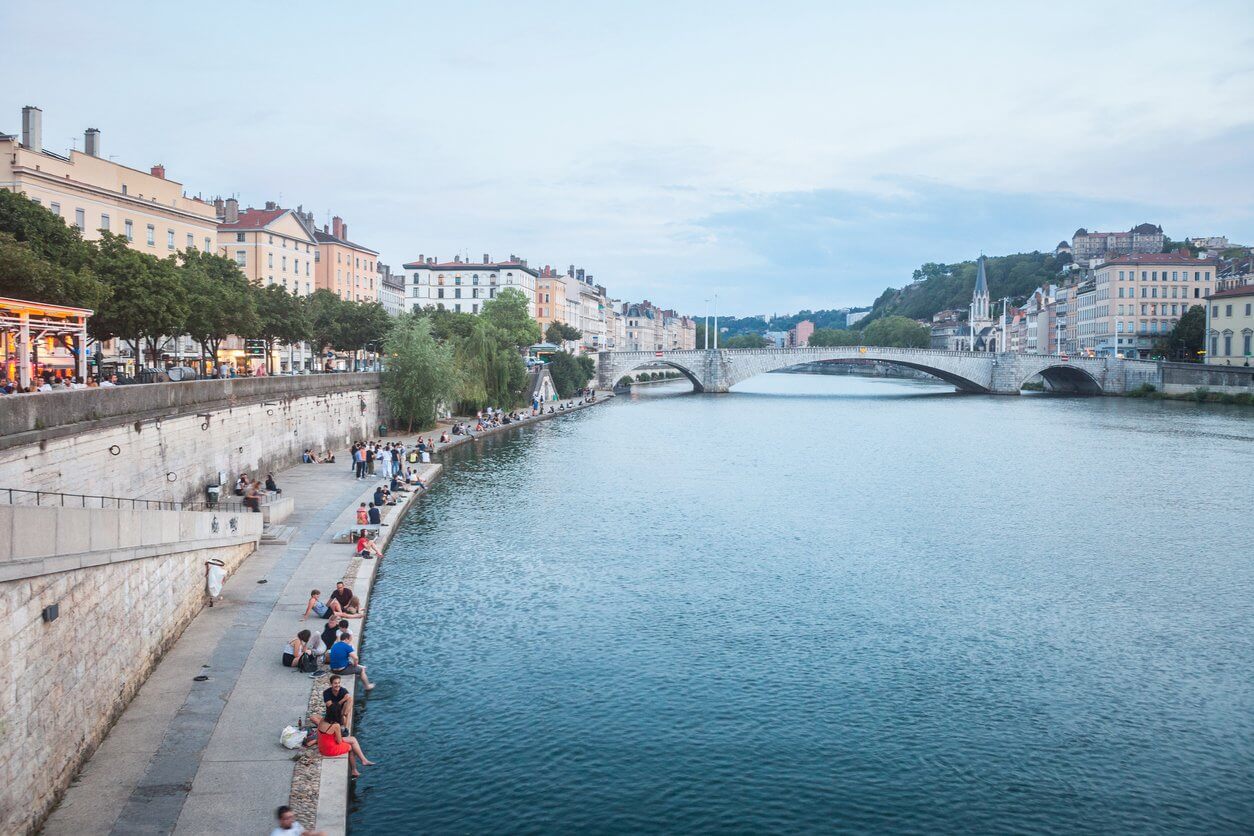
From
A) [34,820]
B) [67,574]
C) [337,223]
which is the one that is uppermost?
[337,223]

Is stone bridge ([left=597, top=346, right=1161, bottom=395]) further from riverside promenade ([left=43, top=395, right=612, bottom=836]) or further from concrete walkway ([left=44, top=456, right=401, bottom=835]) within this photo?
concrete walkway ([left=44, top=456, right=401, bottom=835])

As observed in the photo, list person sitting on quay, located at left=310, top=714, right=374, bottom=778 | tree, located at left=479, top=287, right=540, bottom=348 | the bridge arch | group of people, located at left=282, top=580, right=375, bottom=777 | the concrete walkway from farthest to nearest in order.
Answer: the bridge arch < tree, located at left=479, top=287, right=540, bottom=348 < group of people, located at left=282, top=580, right=375, bottom=777 < person sitting on quay, located at left=310, top=714, right=374, bottom=778 < the concrete walkway

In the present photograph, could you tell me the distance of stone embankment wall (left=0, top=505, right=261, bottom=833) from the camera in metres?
10.0

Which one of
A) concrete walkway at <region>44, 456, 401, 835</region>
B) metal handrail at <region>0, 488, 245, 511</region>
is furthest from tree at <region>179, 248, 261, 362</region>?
concrete walkway at <region>44, 456, 401, 835</region>

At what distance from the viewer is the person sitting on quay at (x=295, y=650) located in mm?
15836

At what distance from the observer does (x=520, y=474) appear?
42.4 m

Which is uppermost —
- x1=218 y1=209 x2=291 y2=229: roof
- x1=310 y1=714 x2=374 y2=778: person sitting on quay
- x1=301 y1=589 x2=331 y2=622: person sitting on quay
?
x1=218 y1=209 x2=291 y2=229: roof

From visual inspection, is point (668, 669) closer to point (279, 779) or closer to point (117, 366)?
point (279, 779)

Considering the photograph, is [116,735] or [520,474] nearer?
[116,735]

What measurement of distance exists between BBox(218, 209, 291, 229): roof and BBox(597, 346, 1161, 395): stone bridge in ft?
133

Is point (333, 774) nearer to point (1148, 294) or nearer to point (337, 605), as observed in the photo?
point (337, 605)

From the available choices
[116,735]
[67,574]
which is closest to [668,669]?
[116,735]

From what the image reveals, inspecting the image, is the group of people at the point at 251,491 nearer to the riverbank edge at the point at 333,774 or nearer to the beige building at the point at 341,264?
the riverbank edge at the point at 333,774

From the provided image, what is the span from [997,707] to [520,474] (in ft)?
92.4
